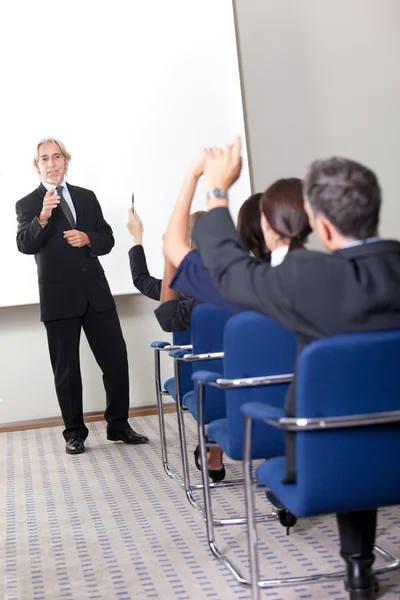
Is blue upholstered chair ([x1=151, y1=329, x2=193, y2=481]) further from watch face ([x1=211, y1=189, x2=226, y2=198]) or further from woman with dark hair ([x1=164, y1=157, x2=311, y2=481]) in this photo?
watch face ([x1=211, y1=189, x2=226, y2=198])

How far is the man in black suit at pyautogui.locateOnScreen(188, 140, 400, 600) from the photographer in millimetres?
1902

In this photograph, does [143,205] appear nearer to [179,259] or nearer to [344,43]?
[344,43]

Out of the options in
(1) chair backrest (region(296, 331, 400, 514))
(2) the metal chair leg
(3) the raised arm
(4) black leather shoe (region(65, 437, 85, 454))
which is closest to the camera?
(1) chair backrest (region(296, 331, 400, 514))

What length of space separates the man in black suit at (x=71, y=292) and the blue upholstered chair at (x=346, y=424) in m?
3.22

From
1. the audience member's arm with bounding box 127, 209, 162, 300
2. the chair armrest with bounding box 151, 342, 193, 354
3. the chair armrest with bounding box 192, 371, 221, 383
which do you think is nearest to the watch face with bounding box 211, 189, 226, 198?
the chair armrest with bounding box 192, 371, 221, 383

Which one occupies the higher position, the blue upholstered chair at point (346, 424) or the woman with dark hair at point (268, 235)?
the woman with dark hair at point (268, 235)

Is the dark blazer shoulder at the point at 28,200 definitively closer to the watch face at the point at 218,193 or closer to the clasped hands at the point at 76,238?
the clasped hands at the point at 76,238

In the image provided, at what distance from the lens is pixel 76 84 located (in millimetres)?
5762

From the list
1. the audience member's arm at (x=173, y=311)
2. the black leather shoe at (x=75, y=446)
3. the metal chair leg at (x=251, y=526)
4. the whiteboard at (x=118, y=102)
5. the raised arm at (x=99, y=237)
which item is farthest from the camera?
the whiteboard at (x=118, y=102)

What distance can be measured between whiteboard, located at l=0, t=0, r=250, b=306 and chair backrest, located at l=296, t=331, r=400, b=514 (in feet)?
13.1

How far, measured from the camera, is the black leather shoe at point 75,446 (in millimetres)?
5035

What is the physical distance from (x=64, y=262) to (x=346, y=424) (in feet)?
11.4

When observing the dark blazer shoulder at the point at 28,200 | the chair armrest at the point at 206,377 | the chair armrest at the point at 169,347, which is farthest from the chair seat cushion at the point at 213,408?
the dark blazer shoulder at the point at 28,200

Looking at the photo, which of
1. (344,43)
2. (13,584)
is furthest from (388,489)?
(344,43)
